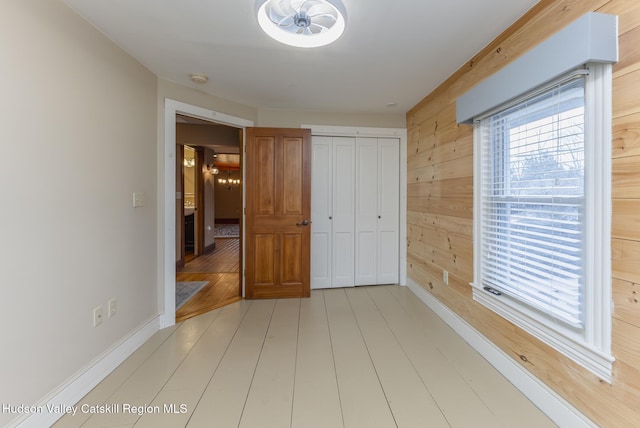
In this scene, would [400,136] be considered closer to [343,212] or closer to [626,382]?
[343,212]

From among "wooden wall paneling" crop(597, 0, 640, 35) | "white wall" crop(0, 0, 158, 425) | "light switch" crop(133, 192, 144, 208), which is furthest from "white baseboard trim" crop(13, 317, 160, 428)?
"wooden wall paneling" crop(597, 0, 640, 35)

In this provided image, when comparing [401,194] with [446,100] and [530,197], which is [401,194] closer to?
[446,100]

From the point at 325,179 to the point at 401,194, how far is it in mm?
1036

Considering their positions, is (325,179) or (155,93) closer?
(155,93)

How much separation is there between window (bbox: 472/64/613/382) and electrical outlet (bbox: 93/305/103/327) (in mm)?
2709

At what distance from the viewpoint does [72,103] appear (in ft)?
5.33

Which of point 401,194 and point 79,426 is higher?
point 401,194

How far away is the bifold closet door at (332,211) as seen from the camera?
358 cm

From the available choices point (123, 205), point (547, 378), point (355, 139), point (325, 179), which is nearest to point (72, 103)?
point (123, 205)

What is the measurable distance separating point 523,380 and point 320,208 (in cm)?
252

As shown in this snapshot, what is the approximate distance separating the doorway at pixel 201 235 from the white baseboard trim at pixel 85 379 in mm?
521

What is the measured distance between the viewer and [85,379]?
1698 mm

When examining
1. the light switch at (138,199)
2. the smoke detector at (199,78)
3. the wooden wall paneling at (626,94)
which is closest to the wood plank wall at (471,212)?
the wooden wall paneling at (626,94)

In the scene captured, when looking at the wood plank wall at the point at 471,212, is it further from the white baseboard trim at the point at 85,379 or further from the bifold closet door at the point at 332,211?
the white baseboard trim at the point at 85,379
